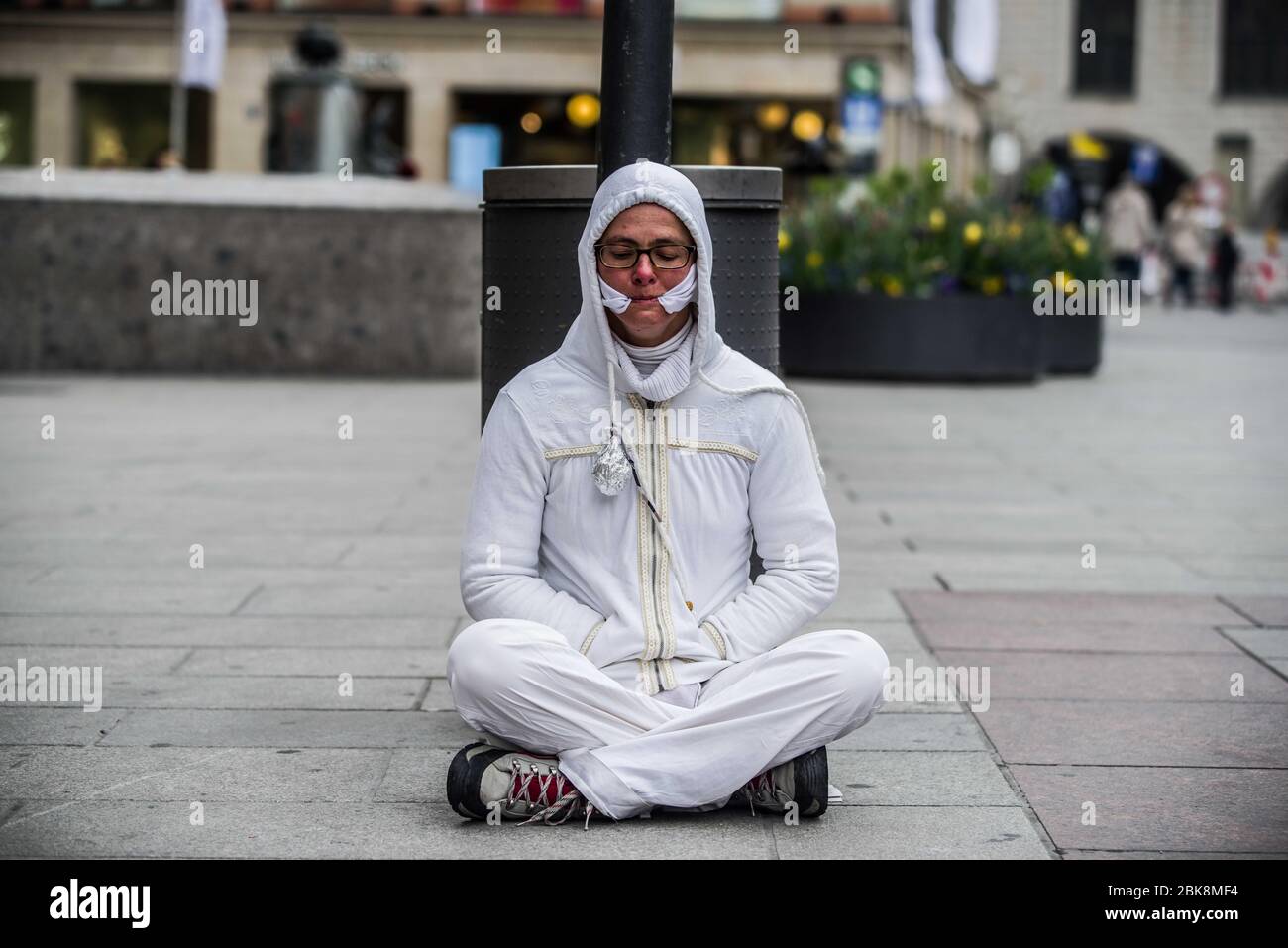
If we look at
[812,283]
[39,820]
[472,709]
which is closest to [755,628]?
[472,709]

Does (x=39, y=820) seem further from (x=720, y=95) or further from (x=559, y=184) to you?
(x=720, y=95)

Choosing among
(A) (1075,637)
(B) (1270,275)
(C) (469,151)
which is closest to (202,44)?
(C) (469,151)

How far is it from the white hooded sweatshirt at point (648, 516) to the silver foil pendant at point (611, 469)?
0.03 metres

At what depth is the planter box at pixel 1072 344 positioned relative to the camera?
15586 millimetres

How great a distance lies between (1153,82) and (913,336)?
37185 mm

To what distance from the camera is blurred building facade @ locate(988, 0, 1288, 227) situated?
48.7 m

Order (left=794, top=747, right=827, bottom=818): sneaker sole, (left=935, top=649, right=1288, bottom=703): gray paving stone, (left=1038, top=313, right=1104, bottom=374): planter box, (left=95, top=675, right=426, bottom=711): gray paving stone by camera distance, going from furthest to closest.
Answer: (left=1038, top=313, right=1104, bottom=374): planter box → (left=935, top=649, right=1288, bottom=703): gray paving stone → (left=95, top=675, right=426, bottom=711): gray paving stone → (left=794, top=747, right=827, bottom=818): sneaker sole

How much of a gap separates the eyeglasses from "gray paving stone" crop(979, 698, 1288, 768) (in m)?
1.45

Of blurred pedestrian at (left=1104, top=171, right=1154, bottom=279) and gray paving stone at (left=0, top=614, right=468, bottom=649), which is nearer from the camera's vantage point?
gray paving stone at (left=0, top=614, right=468, bottom=649)

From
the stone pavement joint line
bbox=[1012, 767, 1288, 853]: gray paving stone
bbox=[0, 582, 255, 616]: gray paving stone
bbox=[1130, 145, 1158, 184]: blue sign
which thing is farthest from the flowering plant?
bbox=[1130, 145, 1158, 184]: blue sign

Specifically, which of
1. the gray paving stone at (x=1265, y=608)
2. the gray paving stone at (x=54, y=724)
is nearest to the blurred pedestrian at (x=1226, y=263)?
the gray paving stone at (x=1265, y=608)

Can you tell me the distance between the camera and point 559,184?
4984 mm

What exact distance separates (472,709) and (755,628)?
2.00 feet

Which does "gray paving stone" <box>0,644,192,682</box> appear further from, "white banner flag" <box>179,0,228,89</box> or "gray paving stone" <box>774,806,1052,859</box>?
"white banner flag" <box>179,0,228,89</box>
